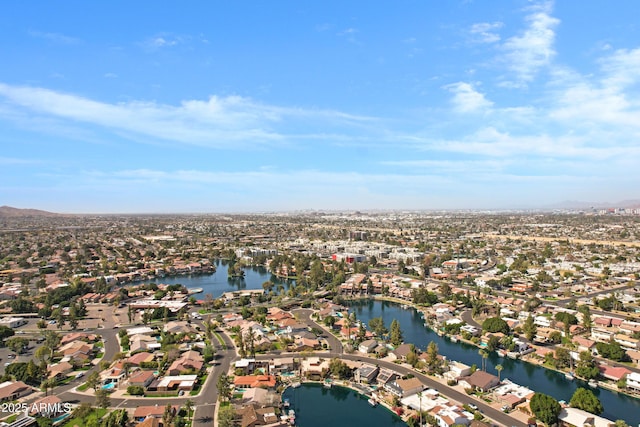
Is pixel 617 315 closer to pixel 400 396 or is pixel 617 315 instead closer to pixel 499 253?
pixel 400 396

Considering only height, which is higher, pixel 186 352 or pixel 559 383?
pixel 186 352

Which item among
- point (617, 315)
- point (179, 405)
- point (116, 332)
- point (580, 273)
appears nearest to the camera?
point (179, 405)

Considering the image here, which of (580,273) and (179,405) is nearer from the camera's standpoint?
(179,405)

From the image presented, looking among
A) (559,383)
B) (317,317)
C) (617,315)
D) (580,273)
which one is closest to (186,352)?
(317,317)

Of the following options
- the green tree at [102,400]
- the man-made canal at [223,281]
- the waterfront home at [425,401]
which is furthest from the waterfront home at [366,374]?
the man-made canal at [223,281]

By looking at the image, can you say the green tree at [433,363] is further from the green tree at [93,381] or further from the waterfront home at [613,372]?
the green tree at [93,381]

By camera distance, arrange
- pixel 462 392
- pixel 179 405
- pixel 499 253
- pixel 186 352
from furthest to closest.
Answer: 1. pixel 499 253
2. pixel 186 352
3. pixel 462 392
4. pixel 179 405

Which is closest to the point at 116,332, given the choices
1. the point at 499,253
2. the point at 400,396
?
the point at 400,396

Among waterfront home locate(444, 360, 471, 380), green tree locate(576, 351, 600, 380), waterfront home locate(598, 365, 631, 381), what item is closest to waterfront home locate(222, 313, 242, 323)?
waterfront home locate(444, 360, 471, 380)

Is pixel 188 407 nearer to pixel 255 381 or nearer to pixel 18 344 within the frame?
pixel 255 381
